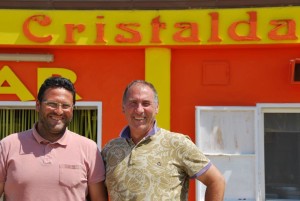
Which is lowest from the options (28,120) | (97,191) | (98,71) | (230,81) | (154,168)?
(97,191)

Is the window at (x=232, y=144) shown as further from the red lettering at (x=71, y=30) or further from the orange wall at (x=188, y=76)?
the red lettering at (x=71, y=30)

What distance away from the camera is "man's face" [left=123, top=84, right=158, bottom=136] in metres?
2.77

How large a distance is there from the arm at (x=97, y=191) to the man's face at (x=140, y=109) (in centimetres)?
38

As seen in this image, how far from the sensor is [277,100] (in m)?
5.57

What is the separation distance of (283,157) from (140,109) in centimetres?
335

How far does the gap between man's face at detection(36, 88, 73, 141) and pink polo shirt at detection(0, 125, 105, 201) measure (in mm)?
50

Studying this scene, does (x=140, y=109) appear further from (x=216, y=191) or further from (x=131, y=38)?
(x=131, y=38)

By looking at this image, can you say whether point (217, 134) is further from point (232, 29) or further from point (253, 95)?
point (232, 29)

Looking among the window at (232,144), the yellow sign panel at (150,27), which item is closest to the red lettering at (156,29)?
the yellow sign panel at (150,27)

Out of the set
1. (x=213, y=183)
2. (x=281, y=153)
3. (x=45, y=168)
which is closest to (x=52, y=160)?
(x=45, y=168)

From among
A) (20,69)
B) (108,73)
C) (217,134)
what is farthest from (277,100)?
(20,69)

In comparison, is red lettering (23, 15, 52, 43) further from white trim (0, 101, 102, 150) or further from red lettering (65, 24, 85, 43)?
white trim (0, 101, 102, 150)

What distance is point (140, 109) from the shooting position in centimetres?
275

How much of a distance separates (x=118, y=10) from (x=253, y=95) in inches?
76.7
